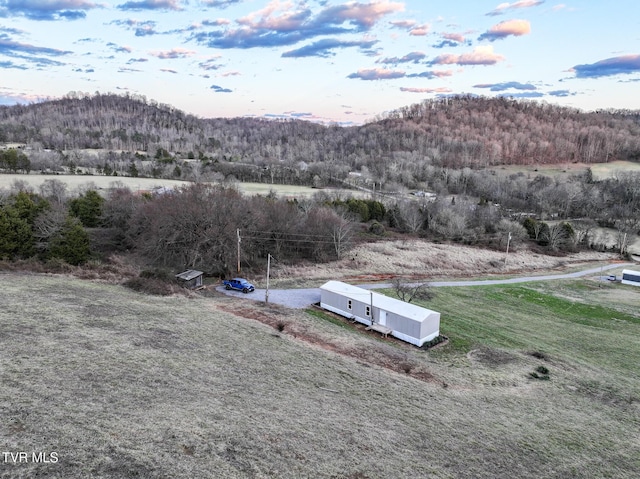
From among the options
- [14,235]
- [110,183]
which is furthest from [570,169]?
[14,235]

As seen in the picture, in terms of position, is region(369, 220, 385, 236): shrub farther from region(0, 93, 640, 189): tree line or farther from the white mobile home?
region(0, 93, 640, 189): tree line

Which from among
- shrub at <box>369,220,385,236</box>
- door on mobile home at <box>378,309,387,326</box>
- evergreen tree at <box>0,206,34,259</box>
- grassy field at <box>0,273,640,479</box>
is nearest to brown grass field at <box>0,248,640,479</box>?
grassy field at <box>0,273,640,479</box>

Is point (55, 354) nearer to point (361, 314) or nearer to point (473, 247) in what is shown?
point (361, 314)

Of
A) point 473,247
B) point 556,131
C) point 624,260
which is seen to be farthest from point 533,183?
point 556,131

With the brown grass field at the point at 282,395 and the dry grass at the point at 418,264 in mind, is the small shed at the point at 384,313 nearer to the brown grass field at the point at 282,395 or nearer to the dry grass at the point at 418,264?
the brown grass field at the point at 282,395

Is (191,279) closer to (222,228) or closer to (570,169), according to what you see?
(222,228)
